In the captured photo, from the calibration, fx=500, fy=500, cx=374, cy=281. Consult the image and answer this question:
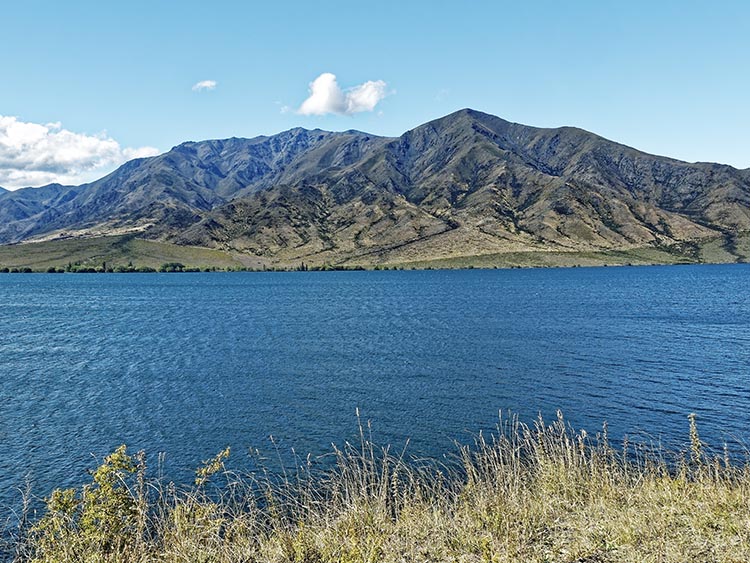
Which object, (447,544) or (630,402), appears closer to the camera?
(447,544)

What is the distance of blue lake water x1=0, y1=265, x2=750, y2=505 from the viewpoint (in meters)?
37.5

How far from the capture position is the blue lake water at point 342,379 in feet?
123

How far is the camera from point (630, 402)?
4438cm

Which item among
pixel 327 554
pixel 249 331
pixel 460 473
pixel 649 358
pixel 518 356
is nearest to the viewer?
pixel 327 554

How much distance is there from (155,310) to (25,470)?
105659 mm

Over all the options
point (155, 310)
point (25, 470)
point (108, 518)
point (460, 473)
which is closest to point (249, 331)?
point (155, 310)

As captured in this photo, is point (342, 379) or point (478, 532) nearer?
point (478, 532)

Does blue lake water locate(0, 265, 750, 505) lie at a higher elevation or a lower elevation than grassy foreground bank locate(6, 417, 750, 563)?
lower

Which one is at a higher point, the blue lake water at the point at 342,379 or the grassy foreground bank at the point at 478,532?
the grassy foreground bank at the point at 478,532

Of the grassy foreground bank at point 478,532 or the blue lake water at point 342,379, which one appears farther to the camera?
the blue lake water at point 342,379

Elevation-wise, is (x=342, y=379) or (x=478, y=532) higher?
(x=478, y=532)

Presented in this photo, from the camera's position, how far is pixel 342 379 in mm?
56156

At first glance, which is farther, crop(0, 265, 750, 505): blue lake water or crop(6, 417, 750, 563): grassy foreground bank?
crop(0, 265, 750, 505): blue lake water

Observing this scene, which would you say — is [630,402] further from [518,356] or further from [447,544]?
[447,544]
